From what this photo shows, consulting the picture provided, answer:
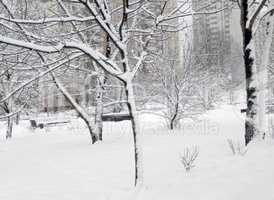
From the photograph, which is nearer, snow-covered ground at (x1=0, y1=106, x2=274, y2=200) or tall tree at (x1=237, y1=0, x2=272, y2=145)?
snow-covered ground at (x1=0, y1=106, x2=274, y2=200)

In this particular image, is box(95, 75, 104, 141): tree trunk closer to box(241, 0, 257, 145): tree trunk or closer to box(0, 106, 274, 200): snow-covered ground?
box(0, 106, 274, 200): snow-covered ground

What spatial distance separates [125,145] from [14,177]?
151 inches

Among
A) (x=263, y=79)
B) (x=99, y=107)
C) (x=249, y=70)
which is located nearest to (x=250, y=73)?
(x=249, y=70)

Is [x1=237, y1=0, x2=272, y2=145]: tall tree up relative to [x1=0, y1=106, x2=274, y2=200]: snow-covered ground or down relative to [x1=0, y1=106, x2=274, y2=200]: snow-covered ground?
up

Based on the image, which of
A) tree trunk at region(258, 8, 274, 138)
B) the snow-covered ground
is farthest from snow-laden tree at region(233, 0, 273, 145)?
the snow-covered ground

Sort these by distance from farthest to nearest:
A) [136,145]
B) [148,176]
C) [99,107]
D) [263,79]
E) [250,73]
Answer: [99,107] → [263,79] → [250,73] → [148,176] → [136,145]

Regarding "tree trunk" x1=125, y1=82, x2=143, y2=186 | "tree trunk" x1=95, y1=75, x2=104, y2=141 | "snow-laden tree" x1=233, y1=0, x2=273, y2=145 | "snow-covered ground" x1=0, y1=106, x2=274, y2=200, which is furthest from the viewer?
"tree trunk" x1=95, y1=75, x2=104, y2=141

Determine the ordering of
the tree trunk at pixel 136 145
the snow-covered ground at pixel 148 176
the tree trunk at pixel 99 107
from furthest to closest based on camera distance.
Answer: the tree trunk at pixel 99 107 < the tree trunk at pixel 136 145 < the snow-covered ground at pixel 148 176

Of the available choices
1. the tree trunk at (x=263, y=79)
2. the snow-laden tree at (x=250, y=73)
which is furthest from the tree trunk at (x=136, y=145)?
the tree trunk at (x=263, y=79)

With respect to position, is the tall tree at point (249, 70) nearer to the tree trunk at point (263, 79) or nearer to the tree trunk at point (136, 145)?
the tree trunk at point (263, 79)

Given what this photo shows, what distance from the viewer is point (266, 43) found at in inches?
338

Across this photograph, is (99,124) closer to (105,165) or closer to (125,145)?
(125,145)

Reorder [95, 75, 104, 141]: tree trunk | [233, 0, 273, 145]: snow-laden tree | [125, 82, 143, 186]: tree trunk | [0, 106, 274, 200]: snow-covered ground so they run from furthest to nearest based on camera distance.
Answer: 1. [95, 75, 104, 141]: tree trunk
2. [233, 0, 273, 145]: snow-laden tree
3. [125, 82, 143, 186]: tree trunk
4. [0, 106, 274, 200]: snow-covered ground

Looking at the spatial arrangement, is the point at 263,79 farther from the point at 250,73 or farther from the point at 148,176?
the point at 148,176
